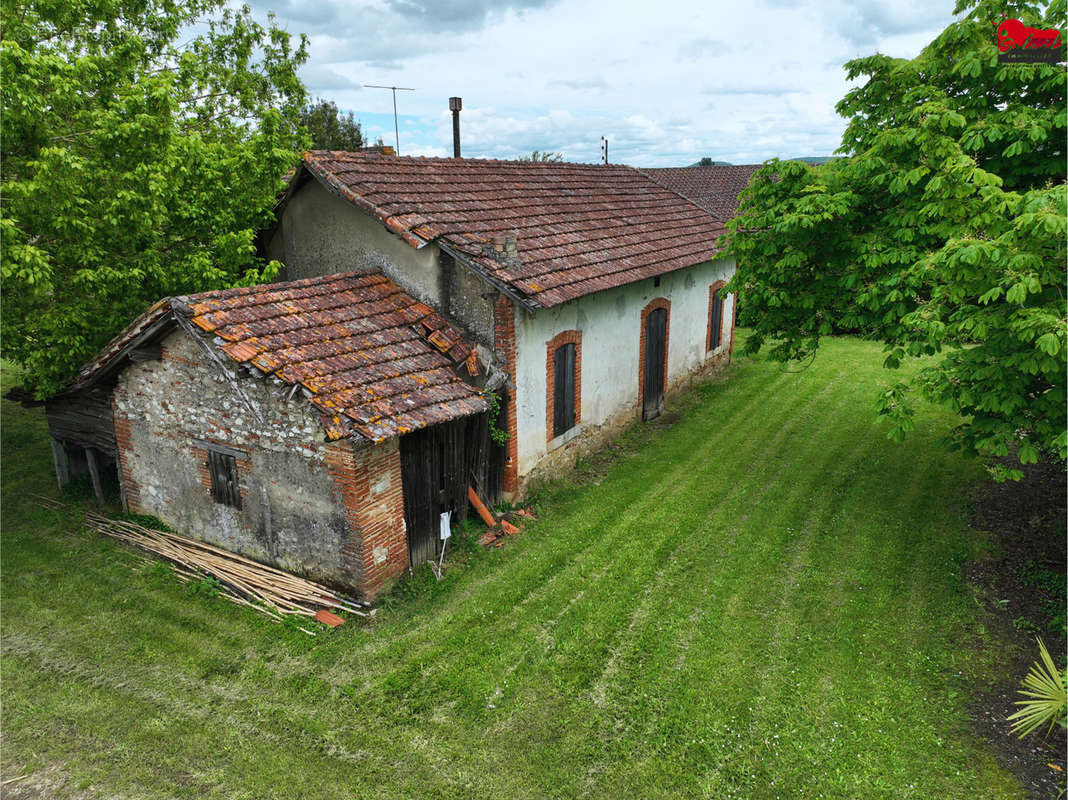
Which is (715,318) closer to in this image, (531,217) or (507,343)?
(531,217)

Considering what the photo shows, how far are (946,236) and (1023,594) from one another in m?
4.71

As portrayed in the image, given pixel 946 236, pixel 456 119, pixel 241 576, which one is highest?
pixel 456 119

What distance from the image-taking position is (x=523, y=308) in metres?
10.0

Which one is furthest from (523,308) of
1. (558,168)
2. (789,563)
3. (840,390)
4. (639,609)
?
(840,390)

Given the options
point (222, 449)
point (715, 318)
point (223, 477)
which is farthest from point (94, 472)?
point (715, 318)

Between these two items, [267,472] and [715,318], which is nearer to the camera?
[267,472]

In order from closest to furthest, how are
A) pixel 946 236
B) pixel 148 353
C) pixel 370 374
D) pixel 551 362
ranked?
pixel 946 236
pixel 370 374
pixel 148 353
pixel 551 362

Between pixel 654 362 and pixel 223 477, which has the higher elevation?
pixel 654 362

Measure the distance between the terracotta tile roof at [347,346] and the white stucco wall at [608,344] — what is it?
4.07 ft

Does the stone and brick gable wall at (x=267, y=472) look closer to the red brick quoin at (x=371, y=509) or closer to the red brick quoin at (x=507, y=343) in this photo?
the red brick quoin at (x=371, y=509)

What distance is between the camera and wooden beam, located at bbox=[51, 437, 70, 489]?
11.9 m

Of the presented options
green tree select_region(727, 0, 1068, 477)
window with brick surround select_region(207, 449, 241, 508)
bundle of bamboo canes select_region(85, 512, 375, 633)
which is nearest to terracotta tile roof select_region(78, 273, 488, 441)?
window with brick surround select_region(207, 449, 241, 508)

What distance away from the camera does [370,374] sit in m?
8.85

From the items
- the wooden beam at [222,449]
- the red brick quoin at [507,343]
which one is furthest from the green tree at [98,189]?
the red brick quoin at [507,343]
